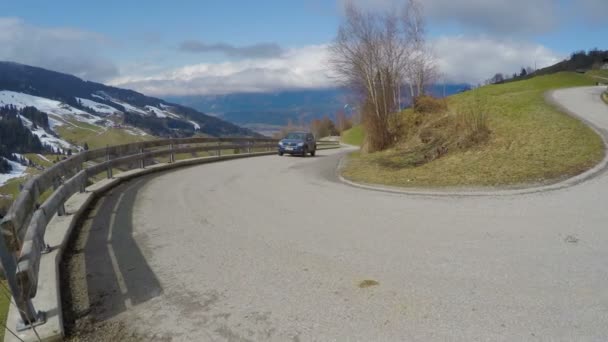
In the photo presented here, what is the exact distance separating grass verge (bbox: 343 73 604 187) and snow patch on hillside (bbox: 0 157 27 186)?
164930mm

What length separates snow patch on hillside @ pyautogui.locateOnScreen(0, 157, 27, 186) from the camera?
150 metres

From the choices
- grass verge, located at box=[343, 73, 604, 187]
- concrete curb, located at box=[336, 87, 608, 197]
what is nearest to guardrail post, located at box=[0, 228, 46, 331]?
concrete curb, located at box=[336, 87, 608, 197]

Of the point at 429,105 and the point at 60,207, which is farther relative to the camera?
the point at 429,105

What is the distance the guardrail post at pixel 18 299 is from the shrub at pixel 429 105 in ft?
79.3

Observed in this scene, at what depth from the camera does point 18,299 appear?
333 centimetres

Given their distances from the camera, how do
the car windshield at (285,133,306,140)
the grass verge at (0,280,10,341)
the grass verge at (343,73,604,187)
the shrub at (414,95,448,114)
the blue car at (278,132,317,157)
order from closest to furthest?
1. the grass verge at (0,280,10,341)
2. the grass verge at (343,73,604,187)
3. the shrub at (414,95,448,114)
4. the blue car at (278,132,317,157)
5. the car windshield at (285,133,306,140)

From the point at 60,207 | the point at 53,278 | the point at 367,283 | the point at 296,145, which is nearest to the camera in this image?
the point at 53,278

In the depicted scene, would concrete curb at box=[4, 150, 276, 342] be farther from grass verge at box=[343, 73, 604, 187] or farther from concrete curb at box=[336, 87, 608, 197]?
grass verge at box=[343, 73, 604, 187]

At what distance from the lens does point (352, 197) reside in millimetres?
9852

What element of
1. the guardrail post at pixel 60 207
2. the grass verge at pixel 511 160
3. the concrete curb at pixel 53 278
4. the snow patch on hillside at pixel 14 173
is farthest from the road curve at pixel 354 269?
the snow patch on hillside at pixel 14 173

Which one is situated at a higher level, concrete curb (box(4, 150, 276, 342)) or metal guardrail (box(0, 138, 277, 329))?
metal guardrail (box(0, 138, 277, 329))

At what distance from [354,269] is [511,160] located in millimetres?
9565

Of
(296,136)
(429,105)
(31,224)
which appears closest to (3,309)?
(31,224)

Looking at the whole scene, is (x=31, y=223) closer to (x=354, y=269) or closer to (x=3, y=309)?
(x=3, y=309)
